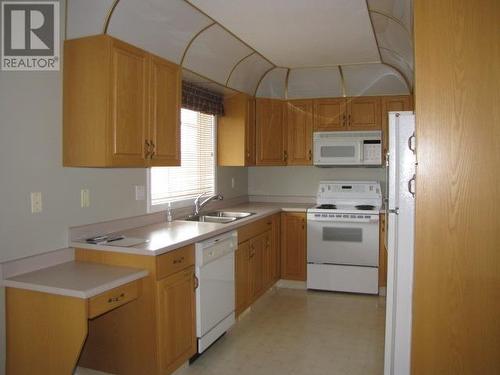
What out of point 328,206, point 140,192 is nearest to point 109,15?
point 140,192

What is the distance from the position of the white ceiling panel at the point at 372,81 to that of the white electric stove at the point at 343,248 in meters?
1.31

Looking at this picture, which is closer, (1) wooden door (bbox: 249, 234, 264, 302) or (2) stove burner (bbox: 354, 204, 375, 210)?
(1) wooden door (bbox: 249, 234, 264, 302)

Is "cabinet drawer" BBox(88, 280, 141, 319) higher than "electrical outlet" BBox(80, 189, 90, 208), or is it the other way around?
"electrical outlet" BBox(80, 189, 90, 208)

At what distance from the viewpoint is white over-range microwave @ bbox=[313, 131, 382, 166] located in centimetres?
473

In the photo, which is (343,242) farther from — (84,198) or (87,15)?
(87,15)

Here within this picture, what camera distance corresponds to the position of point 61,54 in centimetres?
258

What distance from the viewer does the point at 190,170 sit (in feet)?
13.7

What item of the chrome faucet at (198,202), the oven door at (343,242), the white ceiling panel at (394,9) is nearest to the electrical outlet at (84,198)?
the chrome faucet at (198,202)

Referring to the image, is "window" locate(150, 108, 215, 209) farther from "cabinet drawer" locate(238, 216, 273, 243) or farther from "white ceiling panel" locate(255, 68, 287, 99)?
"white ceiling panel" locate(255, 68, 287, 99)

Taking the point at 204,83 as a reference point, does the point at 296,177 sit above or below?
below

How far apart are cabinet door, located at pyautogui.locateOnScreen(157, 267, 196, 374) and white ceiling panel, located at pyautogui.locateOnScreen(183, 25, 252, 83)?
1.80 m

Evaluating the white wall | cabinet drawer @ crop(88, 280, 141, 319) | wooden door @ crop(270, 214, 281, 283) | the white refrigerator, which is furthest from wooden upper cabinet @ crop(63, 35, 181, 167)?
the white wall

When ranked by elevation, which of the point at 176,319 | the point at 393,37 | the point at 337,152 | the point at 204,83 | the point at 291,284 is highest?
the point at 393,37

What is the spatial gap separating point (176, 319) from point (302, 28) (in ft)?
8.11
